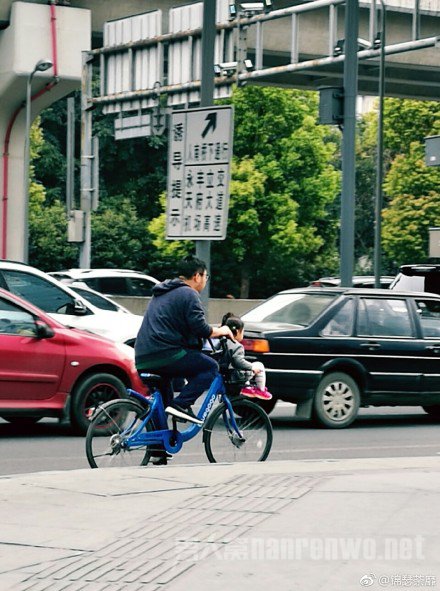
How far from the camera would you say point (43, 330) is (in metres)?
14.1

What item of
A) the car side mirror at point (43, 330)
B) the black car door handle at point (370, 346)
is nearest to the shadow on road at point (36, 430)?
the car side mirror at point (43, 330)

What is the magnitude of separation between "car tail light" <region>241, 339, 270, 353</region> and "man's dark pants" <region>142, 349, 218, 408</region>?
469 centimetres

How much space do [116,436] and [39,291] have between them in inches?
283

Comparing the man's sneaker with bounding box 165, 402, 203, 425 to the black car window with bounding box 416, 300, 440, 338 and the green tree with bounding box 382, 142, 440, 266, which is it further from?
the green tree with bounding box 382, 142, 440, 266

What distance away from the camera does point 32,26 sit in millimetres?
32625

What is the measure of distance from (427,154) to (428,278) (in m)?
4.34

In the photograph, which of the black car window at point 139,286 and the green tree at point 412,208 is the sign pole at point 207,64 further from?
the green tree at point 412,208

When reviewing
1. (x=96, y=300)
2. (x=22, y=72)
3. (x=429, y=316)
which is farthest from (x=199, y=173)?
(x=22, y=72)

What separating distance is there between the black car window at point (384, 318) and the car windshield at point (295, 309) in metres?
0.40

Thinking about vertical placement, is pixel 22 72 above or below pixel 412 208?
above

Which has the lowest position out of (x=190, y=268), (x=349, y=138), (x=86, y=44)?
(x=190, y=268)

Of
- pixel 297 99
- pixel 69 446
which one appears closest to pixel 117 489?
pixel 69 446

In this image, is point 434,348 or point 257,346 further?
point 434,348

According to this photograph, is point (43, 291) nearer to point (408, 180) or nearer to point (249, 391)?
point (249, 391)
